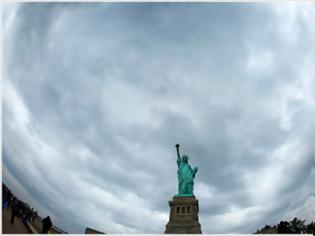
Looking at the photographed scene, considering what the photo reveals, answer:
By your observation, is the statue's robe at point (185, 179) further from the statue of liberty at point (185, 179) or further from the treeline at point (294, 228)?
the treeline at point (294, 228)

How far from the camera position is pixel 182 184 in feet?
89.2

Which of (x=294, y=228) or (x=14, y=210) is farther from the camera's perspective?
(x=294, y=228)

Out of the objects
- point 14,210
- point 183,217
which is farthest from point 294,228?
point 14,210

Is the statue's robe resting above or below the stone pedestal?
above

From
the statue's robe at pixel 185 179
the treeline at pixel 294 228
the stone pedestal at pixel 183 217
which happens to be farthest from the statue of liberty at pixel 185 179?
the treeline at pixel 294 228

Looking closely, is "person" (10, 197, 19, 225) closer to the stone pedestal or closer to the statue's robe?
the stone pedestal

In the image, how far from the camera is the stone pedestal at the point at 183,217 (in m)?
24.2

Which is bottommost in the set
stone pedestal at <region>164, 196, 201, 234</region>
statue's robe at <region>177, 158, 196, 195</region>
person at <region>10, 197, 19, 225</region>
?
person at <region>10, 197, 19, 225</region>

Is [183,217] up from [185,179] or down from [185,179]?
down

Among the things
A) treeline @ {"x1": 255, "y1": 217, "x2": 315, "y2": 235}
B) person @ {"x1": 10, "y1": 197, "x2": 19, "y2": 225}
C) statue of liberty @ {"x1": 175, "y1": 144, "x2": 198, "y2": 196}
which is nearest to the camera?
person @ {"x1": 10, "y1": 197, "x2": 19, "y2": 225}

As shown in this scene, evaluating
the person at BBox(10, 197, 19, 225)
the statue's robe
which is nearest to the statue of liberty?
the statue's robe

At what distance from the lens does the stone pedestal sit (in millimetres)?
24234

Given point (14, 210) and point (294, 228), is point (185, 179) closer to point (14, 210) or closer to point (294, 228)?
point (294, 228)

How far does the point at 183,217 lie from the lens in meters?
24.8
